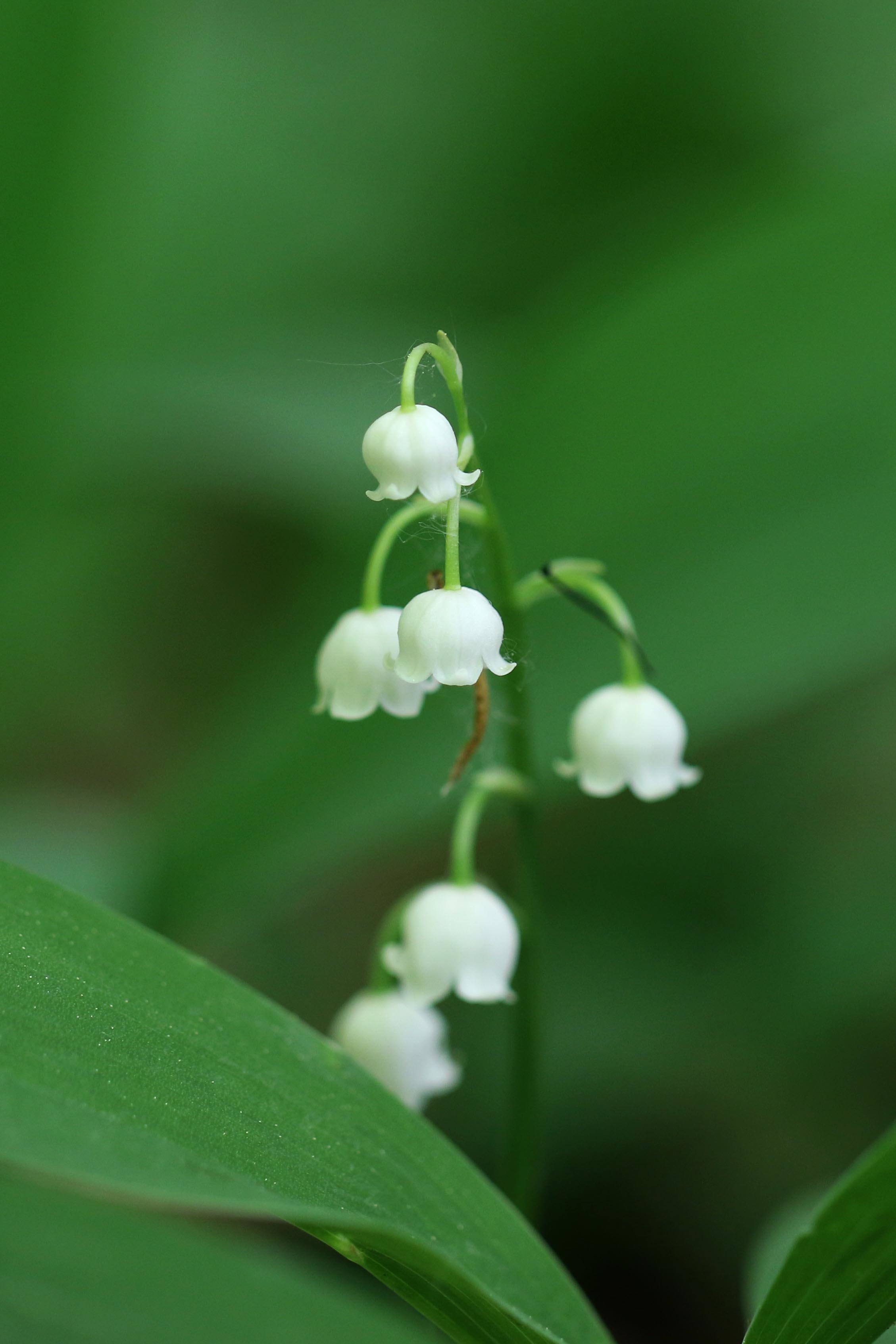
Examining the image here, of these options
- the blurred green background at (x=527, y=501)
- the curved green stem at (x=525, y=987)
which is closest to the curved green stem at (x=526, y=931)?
the curved green stem at (x=525, y=987)

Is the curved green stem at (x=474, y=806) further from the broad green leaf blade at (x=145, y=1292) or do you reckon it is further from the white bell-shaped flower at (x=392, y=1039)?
the broad green leaf blade at (x=145, y=1292)

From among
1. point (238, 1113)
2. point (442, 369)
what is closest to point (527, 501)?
point (442, 369)

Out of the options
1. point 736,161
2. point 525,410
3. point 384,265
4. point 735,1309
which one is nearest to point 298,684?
point 525,410

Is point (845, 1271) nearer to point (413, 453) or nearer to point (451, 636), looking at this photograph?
point (451, 636)

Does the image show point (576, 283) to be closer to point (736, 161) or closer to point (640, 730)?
point (736, 161)

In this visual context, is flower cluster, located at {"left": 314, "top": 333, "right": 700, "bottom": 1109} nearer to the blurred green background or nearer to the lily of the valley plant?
the lily of the valley plant
